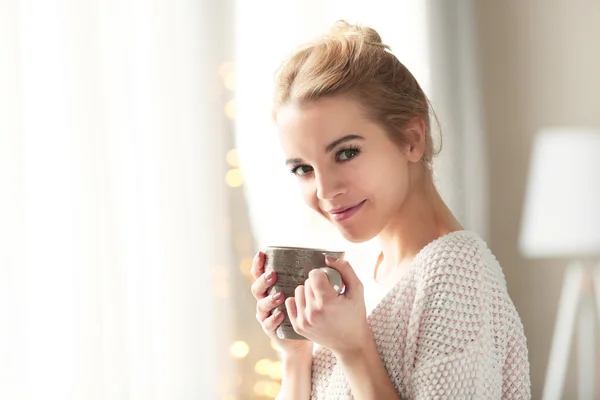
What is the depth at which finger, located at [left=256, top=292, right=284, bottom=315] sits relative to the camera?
945mm

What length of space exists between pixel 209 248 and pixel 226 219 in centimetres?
15

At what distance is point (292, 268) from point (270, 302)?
0.20ft

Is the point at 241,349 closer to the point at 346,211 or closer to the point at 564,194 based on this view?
the point at 564,194

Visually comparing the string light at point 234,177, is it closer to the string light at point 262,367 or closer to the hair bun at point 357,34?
the string light at point 262,367

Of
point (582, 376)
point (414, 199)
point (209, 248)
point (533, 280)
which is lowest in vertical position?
point (582, 376)

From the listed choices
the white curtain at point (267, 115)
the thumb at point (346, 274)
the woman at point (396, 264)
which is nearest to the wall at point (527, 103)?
the white curtain at point (267, 115)

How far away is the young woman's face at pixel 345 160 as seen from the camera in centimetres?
98

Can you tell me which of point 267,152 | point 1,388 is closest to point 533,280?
point 267,152

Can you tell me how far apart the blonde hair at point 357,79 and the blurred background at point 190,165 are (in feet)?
1.78

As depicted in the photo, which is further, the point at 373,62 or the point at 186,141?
the point at 186,141

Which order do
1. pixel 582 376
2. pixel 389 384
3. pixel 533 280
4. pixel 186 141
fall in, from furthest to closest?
pixel 533 280 < pixel 582 376 < pixel 186 141 < pixel 389 384

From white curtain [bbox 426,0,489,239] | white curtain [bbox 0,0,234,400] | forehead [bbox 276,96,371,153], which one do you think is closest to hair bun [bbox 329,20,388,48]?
forehead [bbox 276,96,371,153]

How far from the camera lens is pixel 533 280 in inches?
97.3

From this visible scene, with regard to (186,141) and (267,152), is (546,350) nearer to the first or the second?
(267,152)
